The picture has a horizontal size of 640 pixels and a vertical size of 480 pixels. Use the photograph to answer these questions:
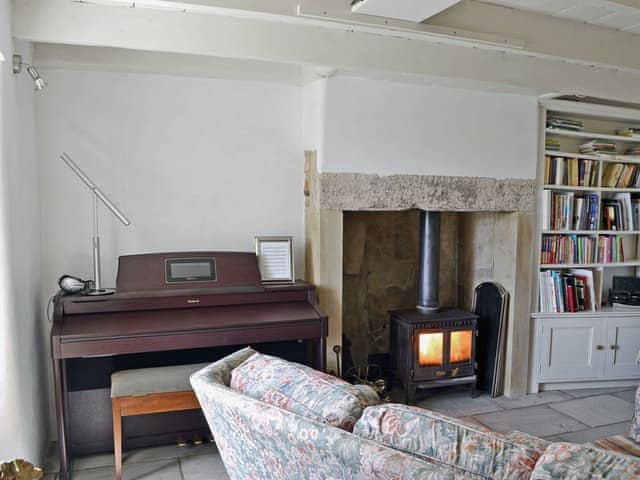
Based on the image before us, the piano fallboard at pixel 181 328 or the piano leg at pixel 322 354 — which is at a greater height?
the piano fallboard at pixel 181 328

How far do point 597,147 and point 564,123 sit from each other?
38 cm

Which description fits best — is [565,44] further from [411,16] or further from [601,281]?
[601,281]

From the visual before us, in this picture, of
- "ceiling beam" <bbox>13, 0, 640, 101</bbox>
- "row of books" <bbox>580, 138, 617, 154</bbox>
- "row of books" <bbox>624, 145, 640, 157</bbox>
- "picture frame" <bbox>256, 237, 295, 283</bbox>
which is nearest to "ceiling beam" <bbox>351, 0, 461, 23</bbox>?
"ceiling beam" <bbox>13, 0, 640, 101</bbox>

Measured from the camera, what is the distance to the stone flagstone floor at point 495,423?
9.33 feet

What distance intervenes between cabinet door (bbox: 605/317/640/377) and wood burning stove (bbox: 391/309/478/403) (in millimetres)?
1186

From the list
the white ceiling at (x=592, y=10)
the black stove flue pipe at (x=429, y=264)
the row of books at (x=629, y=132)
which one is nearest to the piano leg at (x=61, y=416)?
the black stove flue pipe at (x=429, y=264)

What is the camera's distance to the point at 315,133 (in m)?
3.48

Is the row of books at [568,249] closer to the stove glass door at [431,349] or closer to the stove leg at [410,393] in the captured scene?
the stove glass door at [431,349]

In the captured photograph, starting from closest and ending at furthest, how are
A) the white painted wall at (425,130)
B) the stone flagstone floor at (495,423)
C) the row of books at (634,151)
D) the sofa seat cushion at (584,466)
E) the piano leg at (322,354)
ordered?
the sofa seat cushion at (584,466)
the stone flagstone floor at (495,423)
the piano leg at (322,354)
the white painted wall at (425,130)
the row of books at (634,151)

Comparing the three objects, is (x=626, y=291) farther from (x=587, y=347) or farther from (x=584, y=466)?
(x=584, y=466)

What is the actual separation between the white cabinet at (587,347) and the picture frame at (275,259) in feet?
6.65

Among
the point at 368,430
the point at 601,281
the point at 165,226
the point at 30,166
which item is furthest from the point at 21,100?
the point at 601,281

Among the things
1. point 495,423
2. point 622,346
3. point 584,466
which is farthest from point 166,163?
point 622,346

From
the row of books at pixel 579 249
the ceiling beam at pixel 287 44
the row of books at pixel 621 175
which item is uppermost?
the ceiling beam at pixel 287 44
